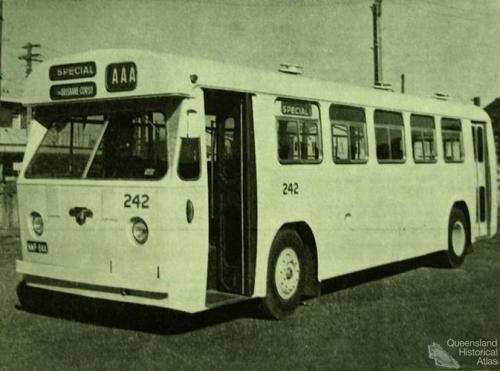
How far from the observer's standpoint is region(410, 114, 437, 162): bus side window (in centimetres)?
1131

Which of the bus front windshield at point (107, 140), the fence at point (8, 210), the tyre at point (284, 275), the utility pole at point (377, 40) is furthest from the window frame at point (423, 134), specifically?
the utility pole at point (377, 40)

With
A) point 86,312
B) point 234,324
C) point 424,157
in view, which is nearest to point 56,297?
point 86,312

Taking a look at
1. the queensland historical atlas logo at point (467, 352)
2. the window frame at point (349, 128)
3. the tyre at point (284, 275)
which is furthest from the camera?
the window frame at point (349, 128)

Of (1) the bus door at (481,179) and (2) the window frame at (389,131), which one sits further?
(1) the bus door at (481,179)

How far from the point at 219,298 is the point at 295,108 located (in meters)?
2.53

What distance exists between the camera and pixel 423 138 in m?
11.6

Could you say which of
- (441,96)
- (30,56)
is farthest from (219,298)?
(30,56)

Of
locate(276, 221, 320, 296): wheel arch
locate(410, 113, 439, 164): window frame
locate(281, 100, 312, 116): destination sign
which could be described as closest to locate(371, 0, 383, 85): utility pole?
locate(410, 113, 439, 164): window frame

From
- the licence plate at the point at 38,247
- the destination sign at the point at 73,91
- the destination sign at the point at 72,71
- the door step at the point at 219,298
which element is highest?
the destination sign at the point at 72,71

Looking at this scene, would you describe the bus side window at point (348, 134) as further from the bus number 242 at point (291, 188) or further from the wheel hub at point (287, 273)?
the wheel hub at point (287, 273)

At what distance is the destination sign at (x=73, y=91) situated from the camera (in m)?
7.41

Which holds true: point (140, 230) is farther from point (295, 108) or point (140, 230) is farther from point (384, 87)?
point (384, 87)

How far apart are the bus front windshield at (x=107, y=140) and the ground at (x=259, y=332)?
5.41ft

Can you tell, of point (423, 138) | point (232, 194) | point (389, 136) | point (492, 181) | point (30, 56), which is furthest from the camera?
point (30, 56)
